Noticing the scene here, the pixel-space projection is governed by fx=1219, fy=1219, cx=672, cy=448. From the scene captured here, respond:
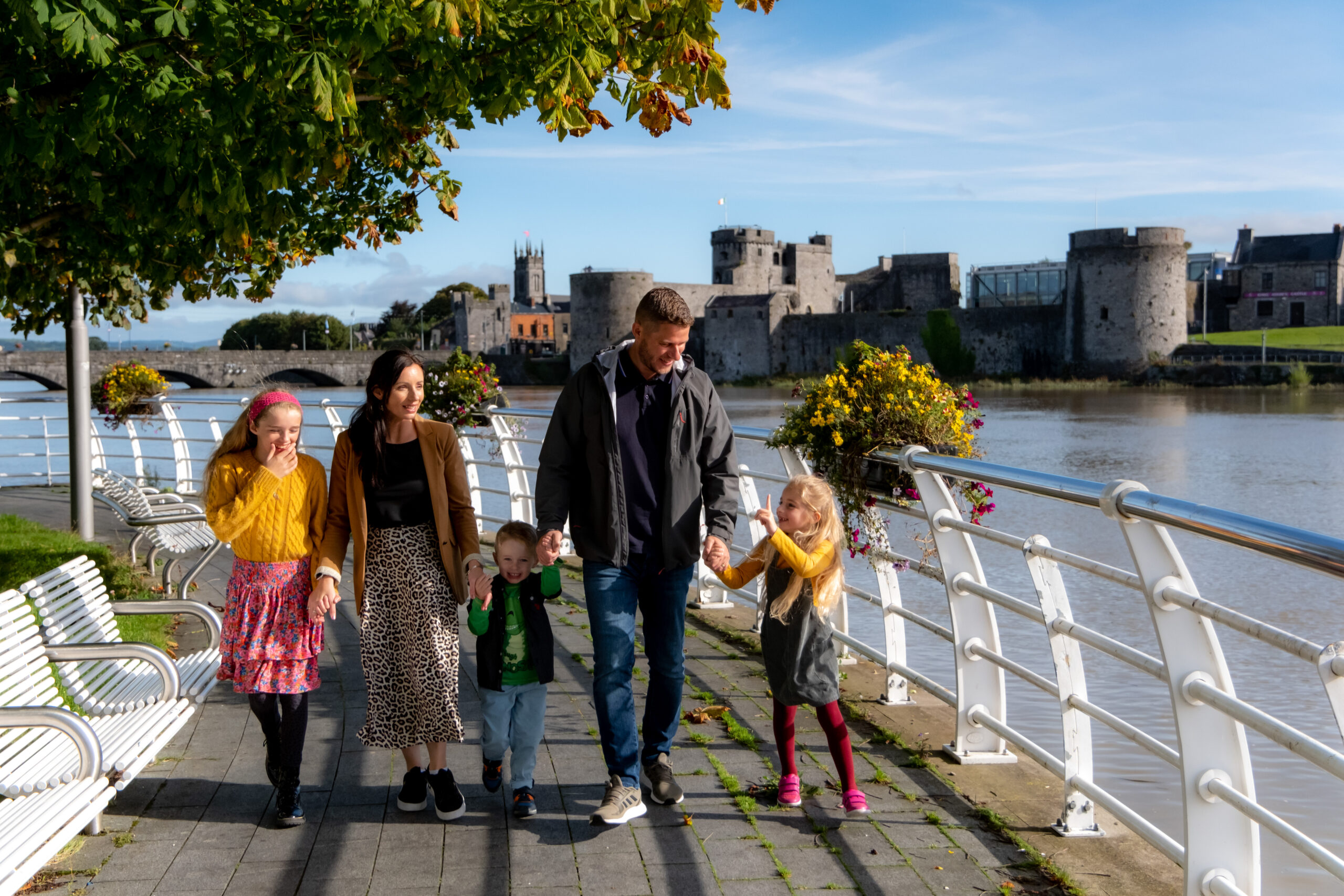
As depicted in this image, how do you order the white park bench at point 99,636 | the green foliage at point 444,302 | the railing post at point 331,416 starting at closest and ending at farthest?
the white park bench at point 99,636 → the railing post at point 331,416 → the green foliage at point 444,302

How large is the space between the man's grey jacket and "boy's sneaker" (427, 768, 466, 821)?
739 mm

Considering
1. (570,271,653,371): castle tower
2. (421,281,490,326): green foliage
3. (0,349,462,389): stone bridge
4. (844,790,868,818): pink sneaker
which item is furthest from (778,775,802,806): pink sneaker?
(421,281,490,326): green foliage

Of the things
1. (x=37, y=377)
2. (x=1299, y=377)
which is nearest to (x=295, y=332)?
(x=37, y=377)

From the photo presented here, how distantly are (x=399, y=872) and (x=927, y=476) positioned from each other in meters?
2.13

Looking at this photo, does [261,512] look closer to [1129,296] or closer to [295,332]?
[1129,296]

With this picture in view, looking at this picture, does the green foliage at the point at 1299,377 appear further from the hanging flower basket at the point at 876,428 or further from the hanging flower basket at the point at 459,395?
the hanging flower basket at the point at 876,428

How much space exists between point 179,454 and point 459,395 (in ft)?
11.6

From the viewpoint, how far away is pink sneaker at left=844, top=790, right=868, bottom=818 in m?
3.41

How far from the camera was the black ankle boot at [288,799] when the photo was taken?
3350mm

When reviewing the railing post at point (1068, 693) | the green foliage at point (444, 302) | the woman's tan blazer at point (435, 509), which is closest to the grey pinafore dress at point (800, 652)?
the railing post at point (1068, 693)

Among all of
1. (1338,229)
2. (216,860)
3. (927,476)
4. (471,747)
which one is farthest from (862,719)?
(1338,229)

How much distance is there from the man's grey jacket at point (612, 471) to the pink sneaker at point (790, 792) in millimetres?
685

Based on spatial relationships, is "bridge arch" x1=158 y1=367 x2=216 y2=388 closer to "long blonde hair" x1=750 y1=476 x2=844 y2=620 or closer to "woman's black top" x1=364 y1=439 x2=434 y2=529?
"woman's black top" x1=364 y1=439 x2=434 y2=529

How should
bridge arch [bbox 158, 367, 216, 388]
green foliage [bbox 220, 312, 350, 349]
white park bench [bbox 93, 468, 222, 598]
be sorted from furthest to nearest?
green foliage [bbox 220, 312, 350, 349] < bridge arch [bbox 158, 367, 216, 388] < white park bench [bbox 93, 468, 222, 598]
